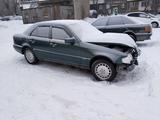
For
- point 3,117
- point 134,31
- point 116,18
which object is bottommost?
point 3,117

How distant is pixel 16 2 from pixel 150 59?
50.6 m

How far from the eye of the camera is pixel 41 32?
19.8 feet

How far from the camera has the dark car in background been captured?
26.9 ft

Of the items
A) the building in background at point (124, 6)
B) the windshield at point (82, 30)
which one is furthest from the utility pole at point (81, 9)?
the windshield at point (82, 30)

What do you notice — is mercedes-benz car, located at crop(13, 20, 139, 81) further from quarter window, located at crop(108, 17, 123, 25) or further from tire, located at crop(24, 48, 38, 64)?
quarter window, located at crop(108, 17, 123, 25)

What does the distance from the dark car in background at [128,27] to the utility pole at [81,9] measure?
1875 cm

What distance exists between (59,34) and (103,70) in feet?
5.52

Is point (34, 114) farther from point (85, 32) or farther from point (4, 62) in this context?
point (4, 62)

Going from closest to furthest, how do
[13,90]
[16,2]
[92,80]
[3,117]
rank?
[3,117], [13,90], [92,80], [16,2]

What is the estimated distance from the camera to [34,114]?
3570mm

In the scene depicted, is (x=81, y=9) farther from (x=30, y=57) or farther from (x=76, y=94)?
(x=76, y=94)

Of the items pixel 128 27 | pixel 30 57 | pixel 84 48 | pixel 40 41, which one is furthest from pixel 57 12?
pixel 84 48

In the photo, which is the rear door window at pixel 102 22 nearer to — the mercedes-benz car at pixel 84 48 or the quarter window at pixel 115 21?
the quarter window at pixel 115 21

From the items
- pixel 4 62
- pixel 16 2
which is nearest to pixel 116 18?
pixel 4 62
